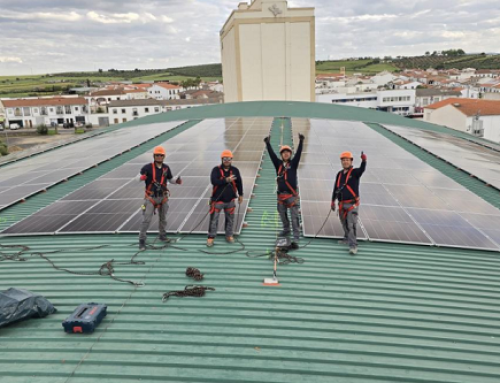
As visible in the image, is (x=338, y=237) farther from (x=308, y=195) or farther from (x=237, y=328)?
(x=237, y=328)

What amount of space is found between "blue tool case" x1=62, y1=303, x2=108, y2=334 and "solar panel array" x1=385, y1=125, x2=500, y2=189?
510 inches

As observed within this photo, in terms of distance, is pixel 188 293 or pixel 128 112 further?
pixel 128 112

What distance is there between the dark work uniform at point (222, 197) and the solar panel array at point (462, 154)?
9727mm

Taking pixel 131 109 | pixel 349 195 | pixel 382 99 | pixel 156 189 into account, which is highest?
pixel 382 99

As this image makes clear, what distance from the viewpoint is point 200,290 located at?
6766 millimetres

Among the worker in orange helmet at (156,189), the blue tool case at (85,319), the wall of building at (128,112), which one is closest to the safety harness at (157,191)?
the worker in orange helmet at (156,189)

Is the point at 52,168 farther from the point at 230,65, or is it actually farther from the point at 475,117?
the point at 475,117

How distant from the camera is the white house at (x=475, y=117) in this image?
50469 millimetres

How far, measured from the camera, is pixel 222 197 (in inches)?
343

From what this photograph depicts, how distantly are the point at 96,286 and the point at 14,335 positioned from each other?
155 cm

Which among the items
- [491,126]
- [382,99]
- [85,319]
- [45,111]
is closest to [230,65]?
[491,126]

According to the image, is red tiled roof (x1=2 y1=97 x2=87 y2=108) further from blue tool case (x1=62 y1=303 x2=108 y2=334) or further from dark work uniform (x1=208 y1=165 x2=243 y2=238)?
blue tool case (x1=62 y1=303 x2=108 y2=334)

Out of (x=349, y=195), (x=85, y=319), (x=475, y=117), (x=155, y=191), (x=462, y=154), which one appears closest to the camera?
(x=85, y=319)

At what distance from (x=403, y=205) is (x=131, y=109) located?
290ft
